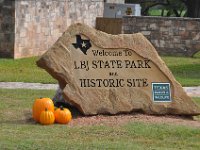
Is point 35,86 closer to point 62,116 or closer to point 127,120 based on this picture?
point 127,120

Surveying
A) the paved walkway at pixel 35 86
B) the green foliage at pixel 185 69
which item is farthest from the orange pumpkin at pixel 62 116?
the green foliage at pixel 185 69

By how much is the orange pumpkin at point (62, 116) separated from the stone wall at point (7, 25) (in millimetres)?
10995

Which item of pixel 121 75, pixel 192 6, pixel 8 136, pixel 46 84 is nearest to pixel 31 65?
pixel 46 84

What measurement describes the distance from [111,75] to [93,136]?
5.83ft

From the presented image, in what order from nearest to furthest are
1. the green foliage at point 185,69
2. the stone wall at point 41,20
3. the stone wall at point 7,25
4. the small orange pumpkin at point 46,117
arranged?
the small orange pumpkin at point 46,117 → the green foliage at point 185,69 → the stone wall at point 7,25 → the stone wall at point 41,20

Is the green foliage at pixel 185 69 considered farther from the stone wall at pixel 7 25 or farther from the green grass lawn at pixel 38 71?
the stone wall at pixel 7 25

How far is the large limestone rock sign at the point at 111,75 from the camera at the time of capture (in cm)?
1004

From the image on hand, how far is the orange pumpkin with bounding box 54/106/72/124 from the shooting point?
9.64 m

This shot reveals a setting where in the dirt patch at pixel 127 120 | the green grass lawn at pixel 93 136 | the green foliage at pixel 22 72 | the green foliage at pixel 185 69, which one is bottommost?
→ the green foliage at pixel 185 69

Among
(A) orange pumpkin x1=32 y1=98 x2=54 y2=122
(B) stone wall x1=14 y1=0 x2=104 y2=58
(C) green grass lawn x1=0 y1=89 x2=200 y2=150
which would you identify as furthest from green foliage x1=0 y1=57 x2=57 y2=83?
(A) orange pumpkin x1=32 y1=98 x2=54 y2=122

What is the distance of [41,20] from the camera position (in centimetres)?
2225

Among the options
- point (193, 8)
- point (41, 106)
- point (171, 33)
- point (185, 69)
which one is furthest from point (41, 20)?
point (193, 8)

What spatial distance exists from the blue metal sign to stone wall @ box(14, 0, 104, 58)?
34.5ft

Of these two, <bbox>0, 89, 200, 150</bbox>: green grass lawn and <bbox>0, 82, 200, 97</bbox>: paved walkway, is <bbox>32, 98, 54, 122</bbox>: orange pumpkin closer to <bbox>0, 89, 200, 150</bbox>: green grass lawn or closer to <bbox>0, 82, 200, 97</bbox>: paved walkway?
<bbox>0, 89, 200, 150</bbox>: green grass lawn
